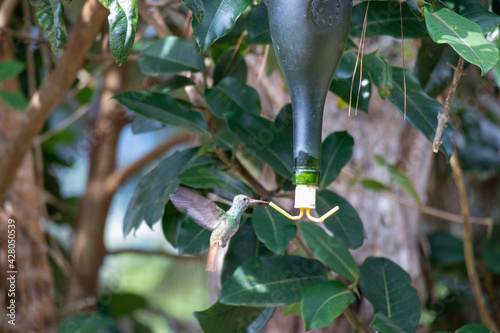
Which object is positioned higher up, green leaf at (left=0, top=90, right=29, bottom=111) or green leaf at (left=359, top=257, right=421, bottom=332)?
green leaf at (left=0, top=90, right=29, bottom=111)

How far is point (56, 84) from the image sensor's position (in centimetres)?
104

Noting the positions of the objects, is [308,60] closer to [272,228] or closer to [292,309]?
[272,228]

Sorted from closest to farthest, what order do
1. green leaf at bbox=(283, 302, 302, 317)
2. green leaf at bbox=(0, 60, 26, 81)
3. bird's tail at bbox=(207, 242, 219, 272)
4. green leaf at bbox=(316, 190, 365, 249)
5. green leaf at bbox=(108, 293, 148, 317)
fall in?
bird's tail at bbox=(207, 242, 219, 272), green leaf at bbox=(316, 190, 365, 249), green leaf at bbox=(283, 302, 302, 317), green leaf at bbox=(0, 60, 26, 81), green leaf at bbox=(108, 293, 148, 317)

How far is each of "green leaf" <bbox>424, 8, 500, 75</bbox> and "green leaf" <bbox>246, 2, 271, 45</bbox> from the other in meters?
0.29

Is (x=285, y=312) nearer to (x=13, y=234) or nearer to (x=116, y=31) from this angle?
(x=116, y=31)

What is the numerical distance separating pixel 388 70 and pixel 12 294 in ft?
3.60

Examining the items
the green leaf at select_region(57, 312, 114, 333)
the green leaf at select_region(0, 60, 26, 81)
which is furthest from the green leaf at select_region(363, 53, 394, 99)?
the green leaf at select_region(57, 312, 114, 333)

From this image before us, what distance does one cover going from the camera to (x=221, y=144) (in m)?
0.84

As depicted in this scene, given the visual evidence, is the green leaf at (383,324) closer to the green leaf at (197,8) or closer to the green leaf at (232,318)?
the green leaf at (232,318)

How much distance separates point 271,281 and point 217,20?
1.28ft

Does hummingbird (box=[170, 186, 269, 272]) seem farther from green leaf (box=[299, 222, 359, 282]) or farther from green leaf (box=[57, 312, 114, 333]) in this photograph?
green leaf (box=[57, 312, 114, 333])

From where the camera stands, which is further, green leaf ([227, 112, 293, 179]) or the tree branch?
the tree branch

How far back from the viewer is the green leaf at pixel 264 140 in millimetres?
785

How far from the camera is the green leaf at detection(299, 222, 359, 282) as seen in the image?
2.57 feet
